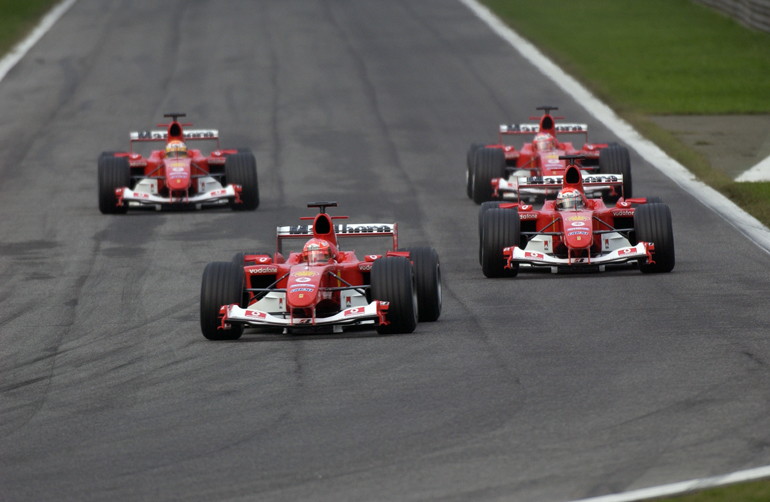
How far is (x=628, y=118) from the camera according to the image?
109 feet

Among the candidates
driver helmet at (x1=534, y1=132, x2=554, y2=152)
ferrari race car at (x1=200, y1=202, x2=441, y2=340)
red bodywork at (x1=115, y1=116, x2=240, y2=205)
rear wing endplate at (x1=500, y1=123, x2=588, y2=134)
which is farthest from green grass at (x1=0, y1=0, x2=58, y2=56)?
ferrari race car at (x1=200, y1=202, x2=441, y2=340)

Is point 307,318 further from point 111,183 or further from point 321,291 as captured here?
point 111,183

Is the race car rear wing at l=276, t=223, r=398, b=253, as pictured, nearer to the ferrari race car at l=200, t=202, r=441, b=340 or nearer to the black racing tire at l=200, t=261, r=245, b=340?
the ferrari race car at l=200, t=202, r=441, b=340

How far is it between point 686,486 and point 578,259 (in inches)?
325

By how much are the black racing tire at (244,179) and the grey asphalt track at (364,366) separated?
374mm

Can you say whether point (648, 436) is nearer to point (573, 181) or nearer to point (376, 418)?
point (376, 418)

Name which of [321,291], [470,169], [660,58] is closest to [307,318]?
[321,291]

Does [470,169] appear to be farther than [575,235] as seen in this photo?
Yes

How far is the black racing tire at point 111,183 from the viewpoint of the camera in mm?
23188

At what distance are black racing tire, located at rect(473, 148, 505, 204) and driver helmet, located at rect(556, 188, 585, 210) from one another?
5706 millimetres

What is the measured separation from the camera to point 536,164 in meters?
23.9

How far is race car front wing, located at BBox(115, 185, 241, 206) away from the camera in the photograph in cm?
2300

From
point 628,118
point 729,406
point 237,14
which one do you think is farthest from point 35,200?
point 237,14

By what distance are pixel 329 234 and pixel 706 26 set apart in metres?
35.5
